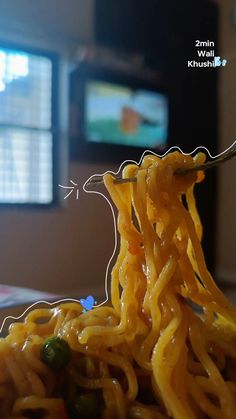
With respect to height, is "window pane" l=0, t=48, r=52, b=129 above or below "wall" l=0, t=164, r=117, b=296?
above

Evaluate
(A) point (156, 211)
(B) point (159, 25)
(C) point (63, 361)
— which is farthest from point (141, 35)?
(C) point (63, 361)

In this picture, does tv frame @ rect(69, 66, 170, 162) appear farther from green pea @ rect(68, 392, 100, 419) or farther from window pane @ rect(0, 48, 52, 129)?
green pea @ rect(68, 392, 100, 419)

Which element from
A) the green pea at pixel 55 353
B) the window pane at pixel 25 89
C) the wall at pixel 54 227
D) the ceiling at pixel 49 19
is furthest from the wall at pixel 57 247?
the green pea at pixel 55 353

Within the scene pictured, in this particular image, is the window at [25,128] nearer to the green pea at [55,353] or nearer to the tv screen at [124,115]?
the tv screen at [124,115]

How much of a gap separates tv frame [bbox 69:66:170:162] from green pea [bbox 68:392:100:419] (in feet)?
Result: 1.43

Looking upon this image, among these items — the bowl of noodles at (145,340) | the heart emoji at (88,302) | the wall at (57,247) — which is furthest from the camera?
the wall at (57,247)

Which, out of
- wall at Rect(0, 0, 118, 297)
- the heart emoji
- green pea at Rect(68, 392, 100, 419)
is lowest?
green pea at Rect(68, 392, 100, 419)

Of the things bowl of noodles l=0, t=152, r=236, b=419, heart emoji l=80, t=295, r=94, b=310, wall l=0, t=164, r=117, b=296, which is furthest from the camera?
wall l=0, t=164, r=117, b=296

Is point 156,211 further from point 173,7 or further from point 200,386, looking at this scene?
point 173,7

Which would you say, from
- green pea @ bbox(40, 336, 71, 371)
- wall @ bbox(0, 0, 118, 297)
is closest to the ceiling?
wall @ bbox(0, 0, 118, 297)

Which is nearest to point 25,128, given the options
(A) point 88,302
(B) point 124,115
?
(B) point 124,115

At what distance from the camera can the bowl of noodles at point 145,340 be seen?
0.42 metres

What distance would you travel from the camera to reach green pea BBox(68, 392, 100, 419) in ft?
1.37

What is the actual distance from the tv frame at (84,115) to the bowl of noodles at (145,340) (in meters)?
0.34
